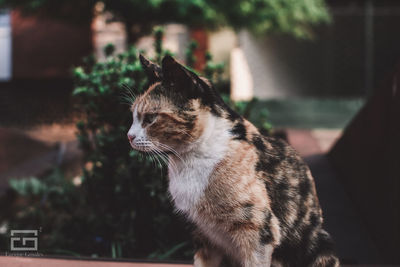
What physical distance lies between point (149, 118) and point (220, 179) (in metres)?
0.40

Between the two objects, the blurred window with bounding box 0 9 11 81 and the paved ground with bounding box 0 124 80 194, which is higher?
the blurred window with bounding box 0 9 11 81

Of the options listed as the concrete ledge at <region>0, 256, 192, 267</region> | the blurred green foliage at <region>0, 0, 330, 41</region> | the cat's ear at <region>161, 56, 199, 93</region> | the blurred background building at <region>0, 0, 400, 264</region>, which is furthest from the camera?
the blurred background building at <region>0, 0, 400, 264</region>

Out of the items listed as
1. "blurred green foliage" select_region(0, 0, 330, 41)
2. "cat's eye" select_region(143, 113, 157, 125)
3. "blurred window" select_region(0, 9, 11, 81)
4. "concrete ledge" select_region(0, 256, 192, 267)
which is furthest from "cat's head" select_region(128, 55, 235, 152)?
"blurred window" select_region(0, 9, 11, 81)

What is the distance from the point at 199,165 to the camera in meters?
1.80

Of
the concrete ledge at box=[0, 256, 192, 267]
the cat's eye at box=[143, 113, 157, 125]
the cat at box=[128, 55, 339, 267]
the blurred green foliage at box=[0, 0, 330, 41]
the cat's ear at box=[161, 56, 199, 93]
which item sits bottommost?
the concrete ledge at box=[0, 256, 192, 267]

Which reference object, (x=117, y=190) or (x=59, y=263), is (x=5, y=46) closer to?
(x=117, y=190)

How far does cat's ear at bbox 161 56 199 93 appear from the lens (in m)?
1.69

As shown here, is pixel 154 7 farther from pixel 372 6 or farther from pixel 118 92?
pixel 372 6

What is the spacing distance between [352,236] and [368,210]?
0.29 meters

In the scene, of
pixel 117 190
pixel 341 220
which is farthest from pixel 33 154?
pixel 341 220

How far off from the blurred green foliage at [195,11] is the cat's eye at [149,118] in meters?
5.15

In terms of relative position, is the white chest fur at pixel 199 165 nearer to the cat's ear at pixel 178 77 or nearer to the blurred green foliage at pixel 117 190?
the cat's ear at pixel 178 77

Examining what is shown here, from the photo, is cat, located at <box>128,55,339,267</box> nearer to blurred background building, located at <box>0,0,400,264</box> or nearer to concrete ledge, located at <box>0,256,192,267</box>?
concrete ledge, located at <box>0,256,192,267</box>

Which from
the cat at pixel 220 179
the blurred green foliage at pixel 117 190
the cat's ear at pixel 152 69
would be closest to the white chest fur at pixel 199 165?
the cat at pixel 220 179
